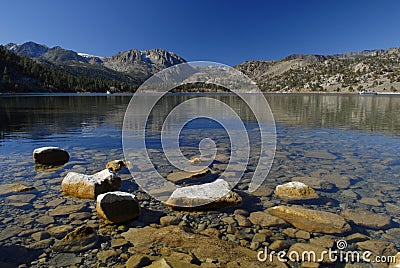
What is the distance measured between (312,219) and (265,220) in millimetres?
1170

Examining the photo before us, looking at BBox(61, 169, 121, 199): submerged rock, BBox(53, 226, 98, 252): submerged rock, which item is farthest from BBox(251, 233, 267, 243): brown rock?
BBox(61, 169, 121, 199): submerged rock

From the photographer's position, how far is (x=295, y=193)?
827 centimetres

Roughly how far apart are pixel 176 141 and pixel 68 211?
10940 millimetres

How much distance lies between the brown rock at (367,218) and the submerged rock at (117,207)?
5596mm

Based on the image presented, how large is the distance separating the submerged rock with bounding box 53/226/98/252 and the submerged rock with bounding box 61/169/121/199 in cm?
222

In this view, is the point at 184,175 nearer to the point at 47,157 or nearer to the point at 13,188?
the point at 13,188

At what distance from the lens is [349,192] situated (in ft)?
28.3

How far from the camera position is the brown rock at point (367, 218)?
21.3 ft

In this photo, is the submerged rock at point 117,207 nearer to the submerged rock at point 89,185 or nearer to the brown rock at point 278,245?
the submerged rock at point 89,185

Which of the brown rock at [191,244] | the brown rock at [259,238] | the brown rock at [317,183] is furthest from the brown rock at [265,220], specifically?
the brown rock at [317,183]

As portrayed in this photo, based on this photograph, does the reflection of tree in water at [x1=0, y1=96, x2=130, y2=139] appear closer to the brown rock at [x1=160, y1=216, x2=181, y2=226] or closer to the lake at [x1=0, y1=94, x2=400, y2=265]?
the lake at [x1=0, y1=94, x2=400, y2=265]

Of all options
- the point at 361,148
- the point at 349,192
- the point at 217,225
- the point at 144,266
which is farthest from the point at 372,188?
the point at 144,266

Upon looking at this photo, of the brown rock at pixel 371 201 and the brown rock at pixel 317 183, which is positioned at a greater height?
the brown rock at pixel 317 183

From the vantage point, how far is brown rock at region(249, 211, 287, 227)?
21.6ft
